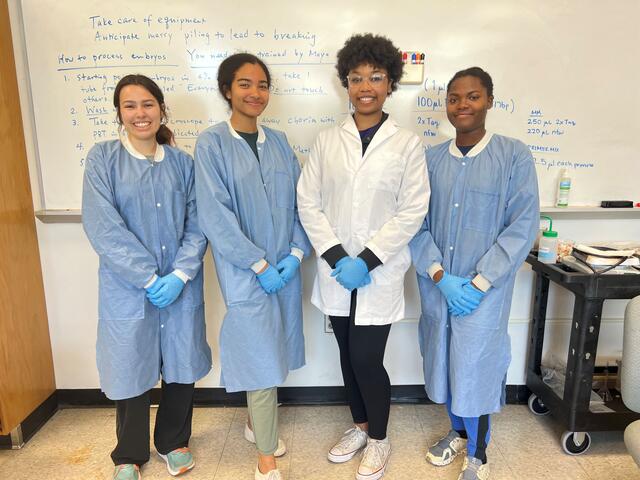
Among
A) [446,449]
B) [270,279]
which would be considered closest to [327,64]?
[270,279]

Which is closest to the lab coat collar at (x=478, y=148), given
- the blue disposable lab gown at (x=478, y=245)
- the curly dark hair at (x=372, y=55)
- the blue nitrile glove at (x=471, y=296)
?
the blue disposable lab gown at (x=478, y=245)

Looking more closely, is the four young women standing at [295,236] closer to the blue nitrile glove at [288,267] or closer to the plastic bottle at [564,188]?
the blue nitrile glove at [288,267]

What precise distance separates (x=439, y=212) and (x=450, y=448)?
101 cm

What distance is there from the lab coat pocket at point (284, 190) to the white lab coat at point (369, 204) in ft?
0.12

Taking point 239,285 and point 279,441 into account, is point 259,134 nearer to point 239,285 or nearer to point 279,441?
point 239,285

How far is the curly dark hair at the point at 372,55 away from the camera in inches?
59.8

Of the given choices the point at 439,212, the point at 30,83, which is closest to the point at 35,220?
the point at 30,83

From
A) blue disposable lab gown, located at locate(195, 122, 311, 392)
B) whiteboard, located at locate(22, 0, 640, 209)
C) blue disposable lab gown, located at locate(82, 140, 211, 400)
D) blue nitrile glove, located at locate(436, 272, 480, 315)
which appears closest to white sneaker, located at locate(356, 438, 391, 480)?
blue disposable lab gown, located at locate(195, 122, 311, 392)

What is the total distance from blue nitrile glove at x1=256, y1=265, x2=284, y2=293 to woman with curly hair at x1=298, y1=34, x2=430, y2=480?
185 mm

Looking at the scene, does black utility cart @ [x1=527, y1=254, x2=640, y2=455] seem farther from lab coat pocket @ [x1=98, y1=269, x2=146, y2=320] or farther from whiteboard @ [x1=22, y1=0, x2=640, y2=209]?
lab coat pocket @ [x1=98, y1=269, x2=146, y2=320]

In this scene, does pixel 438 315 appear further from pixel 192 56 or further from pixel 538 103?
pixel 192 56

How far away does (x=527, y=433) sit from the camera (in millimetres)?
2000

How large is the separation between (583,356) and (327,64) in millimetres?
1646

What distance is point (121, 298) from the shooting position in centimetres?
154
